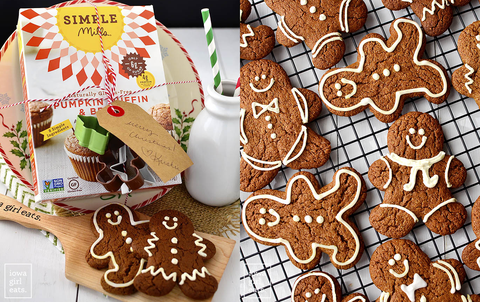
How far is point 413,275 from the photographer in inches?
33.1

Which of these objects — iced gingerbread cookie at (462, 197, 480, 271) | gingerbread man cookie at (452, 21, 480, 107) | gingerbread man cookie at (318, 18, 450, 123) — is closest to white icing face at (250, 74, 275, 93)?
gingerbread man cookie at (318, 18, 450, 123)

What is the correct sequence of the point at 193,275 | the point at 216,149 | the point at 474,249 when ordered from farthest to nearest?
1. the point at 216,149
2. the point at 193,275
3. the point at 474,249

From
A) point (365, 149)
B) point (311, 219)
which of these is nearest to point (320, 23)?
point (365, 149)

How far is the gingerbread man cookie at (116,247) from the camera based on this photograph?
1014 millimetres

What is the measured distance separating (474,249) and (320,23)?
0.54 m

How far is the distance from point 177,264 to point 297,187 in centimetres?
36

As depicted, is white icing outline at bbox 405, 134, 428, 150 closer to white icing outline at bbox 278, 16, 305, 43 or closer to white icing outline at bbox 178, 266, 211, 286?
white icing outline at bbox 278, 16, 305, 43

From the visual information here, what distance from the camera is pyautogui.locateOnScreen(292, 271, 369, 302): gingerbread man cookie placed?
2.81 feet

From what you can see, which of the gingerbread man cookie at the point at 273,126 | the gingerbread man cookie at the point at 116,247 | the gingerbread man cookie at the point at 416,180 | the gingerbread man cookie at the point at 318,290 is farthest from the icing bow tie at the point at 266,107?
the gingerbread man cookie at the point at 116,247

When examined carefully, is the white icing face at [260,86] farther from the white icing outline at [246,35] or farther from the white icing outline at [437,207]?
the white icing outline at [437,207]

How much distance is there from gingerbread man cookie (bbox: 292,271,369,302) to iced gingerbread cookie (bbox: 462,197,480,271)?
0.69ft

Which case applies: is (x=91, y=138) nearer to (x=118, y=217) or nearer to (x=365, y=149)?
(x=118, y=217)

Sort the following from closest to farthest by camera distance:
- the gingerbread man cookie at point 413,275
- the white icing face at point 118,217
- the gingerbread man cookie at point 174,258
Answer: the gingerbread man cookie at point 413,275 < the gingerbread man cookie at point 174,258 < the white icing face at point 118,217

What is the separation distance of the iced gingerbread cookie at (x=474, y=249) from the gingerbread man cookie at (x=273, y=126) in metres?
0.30
